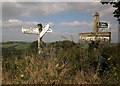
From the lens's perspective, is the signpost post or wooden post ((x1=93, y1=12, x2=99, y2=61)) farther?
the signpost post

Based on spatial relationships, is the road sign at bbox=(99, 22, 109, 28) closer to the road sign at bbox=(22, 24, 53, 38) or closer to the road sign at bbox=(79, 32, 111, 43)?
the road sign at bbox=(79, 32, 111, 43)

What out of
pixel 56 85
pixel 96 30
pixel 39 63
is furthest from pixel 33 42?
pixel 56 85

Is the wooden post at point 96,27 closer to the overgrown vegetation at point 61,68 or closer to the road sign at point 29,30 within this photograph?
the overgrown vegetation at point 61,68

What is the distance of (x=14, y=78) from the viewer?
782 centimetres

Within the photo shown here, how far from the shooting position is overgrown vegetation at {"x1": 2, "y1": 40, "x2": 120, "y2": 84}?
711 cm

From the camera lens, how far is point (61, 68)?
738 centimetres

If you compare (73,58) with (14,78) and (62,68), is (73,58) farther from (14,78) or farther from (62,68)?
(14,78)

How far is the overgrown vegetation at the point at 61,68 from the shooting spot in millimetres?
7113

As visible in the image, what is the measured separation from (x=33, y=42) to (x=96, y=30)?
356cm

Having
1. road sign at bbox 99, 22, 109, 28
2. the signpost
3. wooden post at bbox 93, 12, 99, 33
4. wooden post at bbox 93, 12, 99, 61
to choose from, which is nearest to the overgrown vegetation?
wooden post at bbox 93, 12, 99, 61

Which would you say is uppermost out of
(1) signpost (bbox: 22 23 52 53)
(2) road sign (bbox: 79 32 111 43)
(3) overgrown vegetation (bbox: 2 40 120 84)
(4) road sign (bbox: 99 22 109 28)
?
(4) road sign (bbox: 99 22 109 28)

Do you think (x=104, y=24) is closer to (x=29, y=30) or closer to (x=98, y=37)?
(x=98, y=37)

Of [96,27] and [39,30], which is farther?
[39,30]

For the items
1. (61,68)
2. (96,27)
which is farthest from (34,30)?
(61,68)
